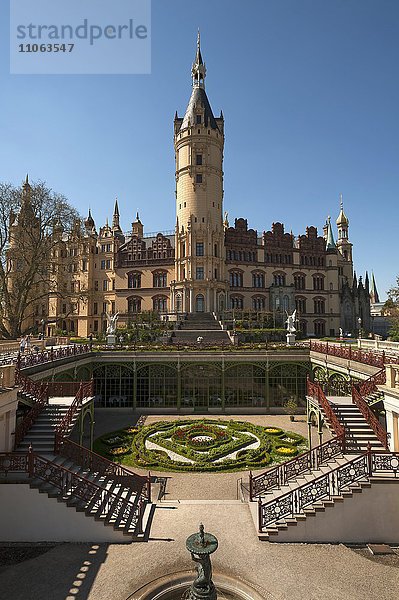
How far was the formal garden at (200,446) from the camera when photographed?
19688mm

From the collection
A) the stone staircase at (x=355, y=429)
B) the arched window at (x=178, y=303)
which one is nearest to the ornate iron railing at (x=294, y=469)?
the stone staircase at (x=355, y=429)

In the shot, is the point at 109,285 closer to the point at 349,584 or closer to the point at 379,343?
the point at 379,343

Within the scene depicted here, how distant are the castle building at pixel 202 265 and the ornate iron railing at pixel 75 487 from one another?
141ft

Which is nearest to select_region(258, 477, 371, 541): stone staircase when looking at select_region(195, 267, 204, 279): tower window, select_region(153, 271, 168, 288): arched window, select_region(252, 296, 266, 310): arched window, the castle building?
the castle building

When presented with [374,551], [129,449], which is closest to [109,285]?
[129,449]

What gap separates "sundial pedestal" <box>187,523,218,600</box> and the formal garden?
10965 millimetres

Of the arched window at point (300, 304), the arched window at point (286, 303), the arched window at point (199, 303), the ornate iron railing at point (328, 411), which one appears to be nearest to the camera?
the ornate iron railing at point (328, 411)

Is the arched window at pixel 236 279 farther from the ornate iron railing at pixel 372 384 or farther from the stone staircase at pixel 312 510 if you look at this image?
the stone staircase at pixel 312 510

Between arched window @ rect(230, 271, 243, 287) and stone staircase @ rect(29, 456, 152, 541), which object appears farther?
arched window @ rect(230, 271, 243, 287)

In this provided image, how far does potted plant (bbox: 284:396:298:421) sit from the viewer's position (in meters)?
28.8

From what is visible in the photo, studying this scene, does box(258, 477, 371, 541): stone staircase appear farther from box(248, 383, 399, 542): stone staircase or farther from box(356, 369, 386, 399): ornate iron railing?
box(356, 369, 386, 399): ornate iron railing

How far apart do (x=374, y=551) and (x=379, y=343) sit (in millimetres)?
18751

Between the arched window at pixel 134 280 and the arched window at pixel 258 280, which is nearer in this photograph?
the arched window at pixel 134 280

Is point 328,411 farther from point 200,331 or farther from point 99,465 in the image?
point 200,331
